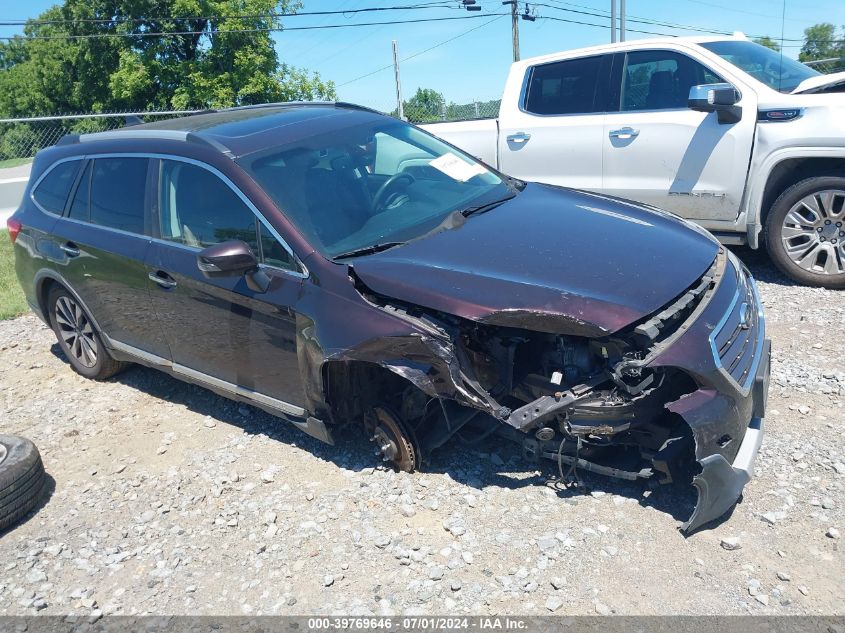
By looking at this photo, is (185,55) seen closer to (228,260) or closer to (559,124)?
(559,124)

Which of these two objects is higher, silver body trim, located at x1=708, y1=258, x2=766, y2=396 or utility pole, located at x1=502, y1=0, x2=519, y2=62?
utility pole, located at x1=502, y1=0, x2=519, y2=62

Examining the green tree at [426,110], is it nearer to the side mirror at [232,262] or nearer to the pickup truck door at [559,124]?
the pickup truck door at [559,124]

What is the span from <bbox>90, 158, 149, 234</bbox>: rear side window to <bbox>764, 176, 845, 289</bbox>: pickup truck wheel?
4.87 meters

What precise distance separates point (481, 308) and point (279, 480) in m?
1.68

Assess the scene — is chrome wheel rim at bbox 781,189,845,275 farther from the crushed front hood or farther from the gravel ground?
the crushed front hood

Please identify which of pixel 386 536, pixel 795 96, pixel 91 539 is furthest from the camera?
pixel 795 96

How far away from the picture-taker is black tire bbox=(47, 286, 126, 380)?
511 cm

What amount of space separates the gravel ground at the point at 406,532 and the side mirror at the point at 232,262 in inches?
45.7

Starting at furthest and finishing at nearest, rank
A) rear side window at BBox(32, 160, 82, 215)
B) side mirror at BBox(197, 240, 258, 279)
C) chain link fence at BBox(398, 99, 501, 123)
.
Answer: chain link fence at BBox(398, 99, 501, 123) → rear side window at BBox(32, 160, 82, 215) → side mirror at BBox(197, 240, 258, 279)

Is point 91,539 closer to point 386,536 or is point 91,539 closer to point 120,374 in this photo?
point 386,536

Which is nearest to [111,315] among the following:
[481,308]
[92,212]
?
[92,212]

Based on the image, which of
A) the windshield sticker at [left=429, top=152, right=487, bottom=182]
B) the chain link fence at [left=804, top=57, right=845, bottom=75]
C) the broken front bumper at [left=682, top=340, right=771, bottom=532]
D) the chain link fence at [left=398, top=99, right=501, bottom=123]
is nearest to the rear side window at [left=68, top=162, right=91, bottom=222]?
the windshield sticker at [left=429, top=152, right=487, bottom=182]

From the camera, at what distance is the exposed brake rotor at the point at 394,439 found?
354 centimetres

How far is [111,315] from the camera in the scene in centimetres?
470
